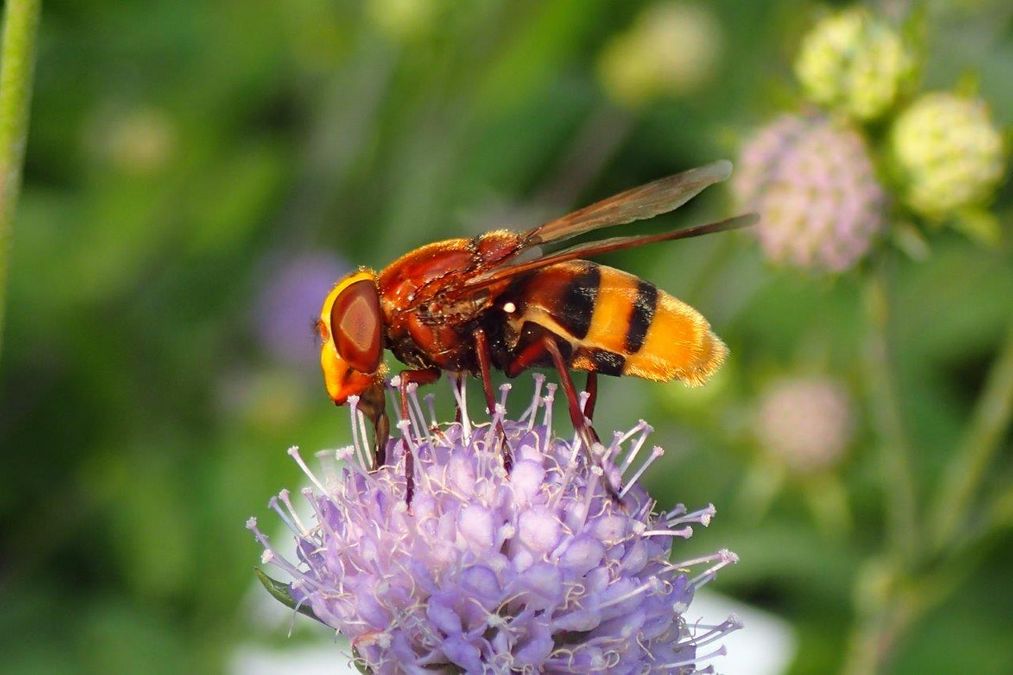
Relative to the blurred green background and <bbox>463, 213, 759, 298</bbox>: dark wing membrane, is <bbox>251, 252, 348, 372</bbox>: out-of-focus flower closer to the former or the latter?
the blurred green background

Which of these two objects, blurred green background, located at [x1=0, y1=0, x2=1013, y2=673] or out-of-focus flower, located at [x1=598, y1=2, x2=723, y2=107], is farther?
out-of-focus flower, located at [x1=598, y1=2, x2=723, y2=107]

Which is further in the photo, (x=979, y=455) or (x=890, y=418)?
(x=979, y=455)

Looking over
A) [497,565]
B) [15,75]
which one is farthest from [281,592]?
[15,75]

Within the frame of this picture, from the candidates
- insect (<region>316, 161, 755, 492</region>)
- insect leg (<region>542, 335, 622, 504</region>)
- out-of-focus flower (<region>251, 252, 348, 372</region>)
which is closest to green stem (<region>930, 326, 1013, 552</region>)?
insect (<region>316, 161, 755, 492</region>)

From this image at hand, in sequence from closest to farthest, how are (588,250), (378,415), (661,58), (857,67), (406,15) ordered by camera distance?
(588,250), (378,415), (857,67), (406,15), (661,58)

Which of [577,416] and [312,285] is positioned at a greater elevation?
[312,285]

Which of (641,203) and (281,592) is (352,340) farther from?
(641,203)

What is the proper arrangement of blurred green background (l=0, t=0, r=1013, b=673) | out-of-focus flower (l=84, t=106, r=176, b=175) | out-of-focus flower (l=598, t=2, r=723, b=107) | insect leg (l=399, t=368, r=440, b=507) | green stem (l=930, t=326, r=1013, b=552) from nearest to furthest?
insect leg (l=399, t=368, r=440, b=507), green stem (l=930, t=326, r=1013, b=552), blurred green background (l=0, t=0, r=1013, b=673), out-of-focus flower (l=84, t=106, r=176, b=175), out-of-focus flower (l=598, t=2, r=723, b=107)
